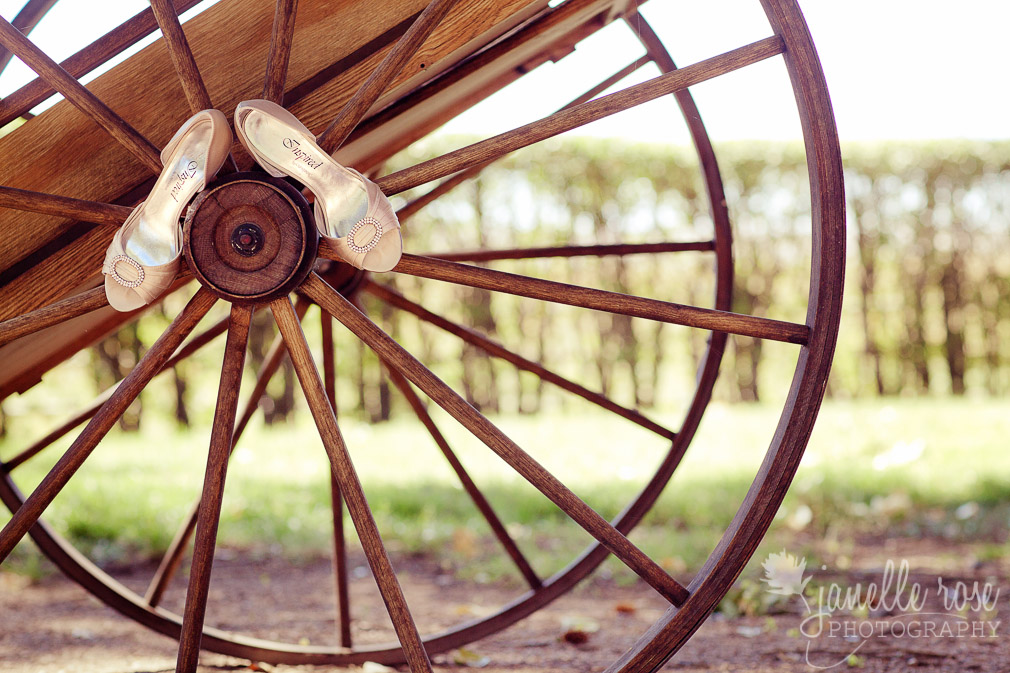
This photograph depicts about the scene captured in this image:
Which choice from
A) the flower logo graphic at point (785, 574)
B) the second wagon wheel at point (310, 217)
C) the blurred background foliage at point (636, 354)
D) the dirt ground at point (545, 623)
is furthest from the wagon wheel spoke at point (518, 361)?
the blurred background foliage at point (636, 354)

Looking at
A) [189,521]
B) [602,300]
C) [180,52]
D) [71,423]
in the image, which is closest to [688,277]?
[189,521]

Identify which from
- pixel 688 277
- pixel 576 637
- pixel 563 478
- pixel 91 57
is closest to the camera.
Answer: pixel 91 57

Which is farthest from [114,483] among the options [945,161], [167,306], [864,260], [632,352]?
[945,161]

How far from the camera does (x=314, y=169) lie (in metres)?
1.27

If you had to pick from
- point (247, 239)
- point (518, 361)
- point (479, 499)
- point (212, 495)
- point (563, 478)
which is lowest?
point (212, 495)

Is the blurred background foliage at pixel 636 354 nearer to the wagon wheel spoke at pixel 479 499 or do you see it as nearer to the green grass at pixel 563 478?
the green grass at pixel 563 478

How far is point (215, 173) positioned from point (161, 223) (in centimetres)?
12

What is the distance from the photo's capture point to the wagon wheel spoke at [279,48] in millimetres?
1269

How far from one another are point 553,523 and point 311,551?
1000 millimetres

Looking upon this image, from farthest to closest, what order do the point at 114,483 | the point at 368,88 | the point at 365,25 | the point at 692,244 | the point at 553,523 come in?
the point at 114,483
the point at 553,523
the point at 692,244
the point at 365,25
the point at 368,88

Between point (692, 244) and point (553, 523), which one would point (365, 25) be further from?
point (553, 523)

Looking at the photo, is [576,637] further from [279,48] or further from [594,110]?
[279,48]

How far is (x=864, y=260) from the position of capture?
5.81 m


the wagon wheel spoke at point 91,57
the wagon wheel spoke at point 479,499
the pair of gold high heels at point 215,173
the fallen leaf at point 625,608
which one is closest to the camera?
the pair of gold high heels at point 215,173
